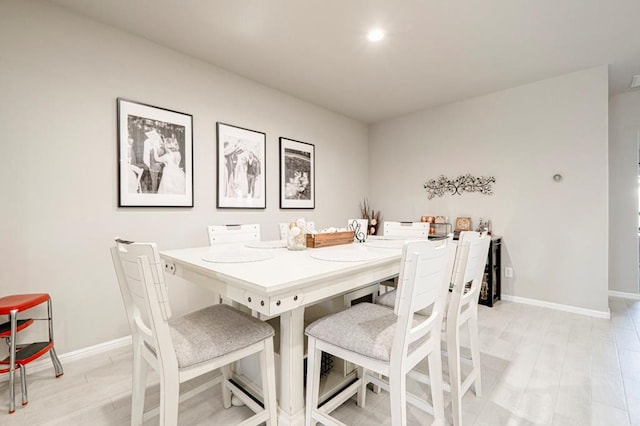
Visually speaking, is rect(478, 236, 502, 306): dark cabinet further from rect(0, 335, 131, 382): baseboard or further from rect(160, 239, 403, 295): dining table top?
rect(0, 335, 131, 382): baseboard

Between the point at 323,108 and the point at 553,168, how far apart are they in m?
2.90

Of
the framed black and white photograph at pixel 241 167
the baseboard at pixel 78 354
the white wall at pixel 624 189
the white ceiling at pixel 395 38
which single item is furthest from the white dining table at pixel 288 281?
the white wall at pixel 624 189

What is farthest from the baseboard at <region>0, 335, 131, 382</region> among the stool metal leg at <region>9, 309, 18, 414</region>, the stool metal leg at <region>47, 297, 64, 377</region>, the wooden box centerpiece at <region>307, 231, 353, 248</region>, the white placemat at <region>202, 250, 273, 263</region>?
the wooden box centerpiece at <region>307, 231, 353, 248</region>

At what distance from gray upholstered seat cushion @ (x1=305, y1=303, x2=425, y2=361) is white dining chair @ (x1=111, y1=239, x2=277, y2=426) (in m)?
0.26

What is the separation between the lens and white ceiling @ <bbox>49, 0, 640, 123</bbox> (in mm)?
2066

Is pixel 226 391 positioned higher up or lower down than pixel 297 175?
lower down

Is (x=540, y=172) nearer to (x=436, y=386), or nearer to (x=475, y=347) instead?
(x=475, y=347)

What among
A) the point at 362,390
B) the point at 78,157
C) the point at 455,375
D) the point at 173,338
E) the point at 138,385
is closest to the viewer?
the point at 173,338

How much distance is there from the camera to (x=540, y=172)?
3.29 meters

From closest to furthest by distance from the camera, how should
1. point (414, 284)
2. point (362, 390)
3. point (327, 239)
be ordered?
point (414, 284)
point (362, 390)
point (327, 239)

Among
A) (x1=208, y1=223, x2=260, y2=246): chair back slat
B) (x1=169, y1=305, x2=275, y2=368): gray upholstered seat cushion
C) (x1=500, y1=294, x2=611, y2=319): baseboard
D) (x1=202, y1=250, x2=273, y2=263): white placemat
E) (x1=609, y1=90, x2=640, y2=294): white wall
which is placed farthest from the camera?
(x1=609, y1=90, x2=640, y2=294): white wall

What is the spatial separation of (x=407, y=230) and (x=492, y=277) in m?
1.45

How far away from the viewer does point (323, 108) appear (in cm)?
411

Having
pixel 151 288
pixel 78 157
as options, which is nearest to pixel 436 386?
pixel 151 288
